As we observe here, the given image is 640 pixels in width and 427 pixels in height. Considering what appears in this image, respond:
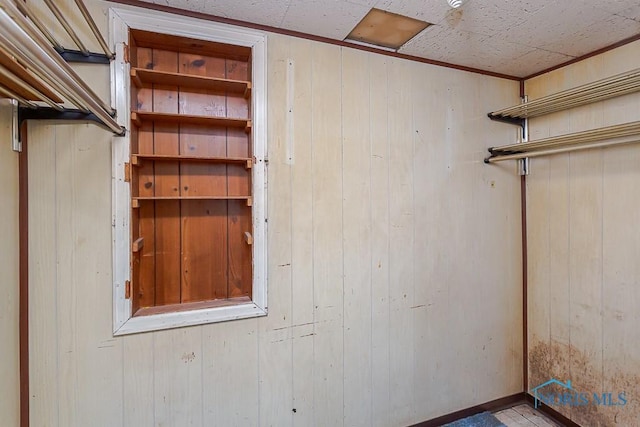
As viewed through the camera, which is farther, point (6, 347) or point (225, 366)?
point (225, 366)

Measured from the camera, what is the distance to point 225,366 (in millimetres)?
1465

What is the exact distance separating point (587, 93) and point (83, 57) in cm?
233

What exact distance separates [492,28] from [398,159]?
75 cm

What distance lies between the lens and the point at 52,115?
3.87 feet

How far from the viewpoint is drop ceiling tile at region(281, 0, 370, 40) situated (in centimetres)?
135

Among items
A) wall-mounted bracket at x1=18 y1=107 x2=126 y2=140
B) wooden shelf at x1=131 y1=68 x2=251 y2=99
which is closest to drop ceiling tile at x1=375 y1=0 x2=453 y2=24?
wooden shelf at x1=131 y1=68 x2=251 y2=99

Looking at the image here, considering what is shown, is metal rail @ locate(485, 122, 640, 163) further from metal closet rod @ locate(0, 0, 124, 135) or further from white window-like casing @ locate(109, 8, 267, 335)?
metal closet rod @ locate(0, 0, 124, 135)

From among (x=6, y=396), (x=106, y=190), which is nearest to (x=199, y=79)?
(x=106, y=190)

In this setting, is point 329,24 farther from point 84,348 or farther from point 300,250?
point 84,348

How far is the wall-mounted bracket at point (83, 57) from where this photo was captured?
1.22m

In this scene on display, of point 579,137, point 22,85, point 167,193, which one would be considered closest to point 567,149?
point 579,137

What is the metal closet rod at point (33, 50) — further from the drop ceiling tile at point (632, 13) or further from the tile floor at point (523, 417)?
the tile floor at point (523, 417)

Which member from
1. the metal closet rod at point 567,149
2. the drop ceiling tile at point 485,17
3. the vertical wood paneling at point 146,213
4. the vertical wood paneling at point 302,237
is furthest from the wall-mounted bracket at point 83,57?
the metal closet rod at point 567,149

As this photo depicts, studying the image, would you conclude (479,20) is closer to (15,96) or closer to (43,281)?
(15,96)
